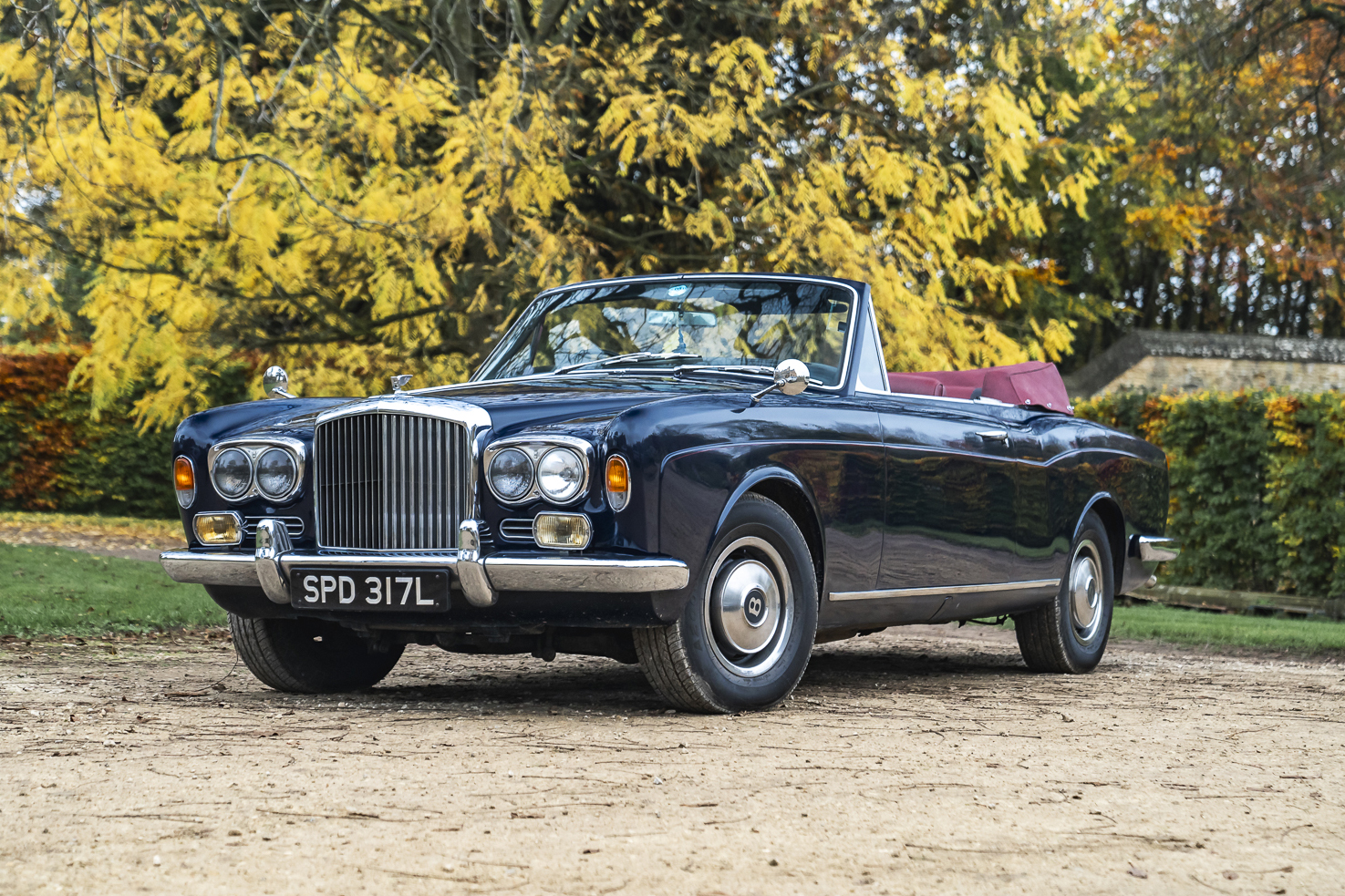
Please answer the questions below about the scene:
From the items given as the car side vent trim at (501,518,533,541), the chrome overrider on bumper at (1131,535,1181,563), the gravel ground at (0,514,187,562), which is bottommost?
the gravel ground at (0,514,187,562)

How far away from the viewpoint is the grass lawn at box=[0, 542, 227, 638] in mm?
9438

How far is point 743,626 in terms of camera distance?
19.1 feet

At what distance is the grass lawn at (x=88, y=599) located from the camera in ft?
31.0

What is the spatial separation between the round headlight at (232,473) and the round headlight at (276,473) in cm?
5

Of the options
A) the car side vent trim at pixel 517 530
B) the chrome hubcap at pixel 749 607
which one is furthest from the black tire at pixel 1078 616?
the car side vent trim at pixel 517 530

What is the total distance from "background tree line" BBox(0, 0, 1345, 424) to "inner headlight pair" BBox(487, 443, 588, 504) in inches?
272

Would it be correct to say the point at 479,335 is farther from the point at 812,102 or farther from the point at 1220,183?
the point at 1220,183

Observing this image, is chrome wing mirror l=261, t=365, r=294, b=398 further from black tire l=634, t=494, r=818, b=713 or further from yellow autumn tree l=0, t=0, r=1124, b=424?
yellow autumn tree l=0, t=0, r=1124, b=424

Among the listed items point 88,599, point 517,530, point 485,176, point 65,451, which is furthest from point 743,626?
point 65,451

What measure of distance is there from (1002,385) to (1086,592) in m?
1.15

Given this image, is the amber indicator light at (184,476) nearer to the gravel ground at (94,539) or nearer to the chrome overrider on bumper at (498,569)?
the chrome overrider on bumper at (498,569)

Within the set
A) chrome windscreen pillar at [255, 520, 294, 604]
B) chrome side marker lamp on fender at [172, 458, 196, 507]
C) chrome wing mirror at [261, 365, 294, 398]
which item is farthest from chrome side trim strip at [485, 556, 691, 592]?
chrome wing mirror at [261, 365, 294, 398]

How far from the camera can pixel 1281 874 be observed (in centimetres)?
361

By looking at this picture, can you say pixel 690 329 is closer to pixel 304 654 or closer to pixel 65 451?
pixel 304 654
